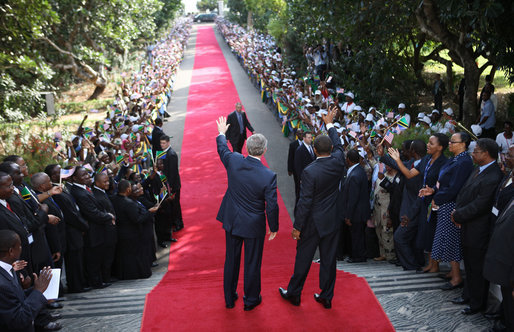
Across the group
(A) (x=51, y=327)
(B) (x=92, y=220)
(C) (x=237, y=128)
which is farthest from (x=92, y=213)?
(C) (x=237, y=128)

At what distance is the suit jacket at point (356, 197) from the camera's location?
5801 millimetres

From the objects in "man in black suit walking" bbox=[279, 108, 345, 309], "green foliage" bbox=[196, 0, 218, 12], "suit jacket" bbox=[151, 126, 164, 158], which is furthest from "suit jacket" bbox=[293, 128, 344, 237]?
"green foliage" bbox=[196, 0, 218, 12]

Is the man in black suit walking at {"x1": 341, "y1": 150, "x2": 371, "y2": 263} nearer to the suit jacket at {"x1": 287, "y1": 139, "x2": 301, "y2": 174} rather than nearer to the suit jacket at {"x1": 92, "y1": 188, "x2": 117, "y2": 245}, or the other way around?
the suit jacket at {"x1": 287, "y1": 139, "x2": 301, "y2": 174}

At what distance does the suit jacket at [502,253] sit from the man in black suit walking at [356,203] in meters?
2.39

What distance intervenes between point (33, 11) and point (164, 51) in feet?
33.2

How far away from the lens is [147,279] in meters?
5.96

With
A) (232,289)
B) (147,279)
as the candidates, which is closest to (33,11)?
(147,279)

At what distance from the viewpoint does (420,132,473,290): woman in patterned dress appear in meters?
4.59

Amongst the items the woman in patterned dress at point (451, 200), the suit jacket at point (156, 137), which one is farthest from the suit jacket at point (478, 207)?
the suit jacket at point (156, 137)

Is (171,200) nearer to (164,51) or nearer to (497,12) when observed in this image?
(497,12)

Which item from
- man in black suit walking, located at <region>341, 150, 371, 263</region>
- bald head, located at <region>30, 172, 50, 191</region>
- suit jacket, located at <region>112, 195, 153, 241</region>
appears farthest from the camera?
man in black suit walking, located at <region>341, 150, 371, 263</region>

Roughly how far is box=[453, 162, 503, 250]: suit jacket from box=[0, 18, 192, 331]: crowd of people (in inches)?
138

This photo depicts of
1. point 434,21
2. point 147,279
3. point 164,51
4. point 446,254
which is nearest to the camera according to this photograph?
point 446,254

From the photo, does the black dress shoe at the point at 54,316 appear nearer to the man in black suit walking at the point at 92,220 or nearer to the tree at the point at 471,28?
A: the man in black suit walking at the point at 92,220
